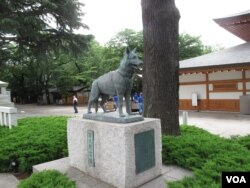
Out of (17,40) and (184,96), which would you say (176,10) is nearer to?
(184,96)

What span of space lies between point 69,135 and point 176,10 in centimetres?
397

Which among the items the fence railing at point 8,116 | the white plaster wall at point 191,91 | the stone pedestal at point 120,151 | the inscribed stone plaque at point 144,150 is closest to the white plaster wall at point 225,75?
the white plaster wall at point 191,91

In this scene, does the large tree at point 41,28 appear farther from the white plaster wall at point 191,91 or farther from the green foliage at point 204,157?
the green foliage at point 204,157

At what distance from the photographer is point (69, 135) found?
4824 millimetres

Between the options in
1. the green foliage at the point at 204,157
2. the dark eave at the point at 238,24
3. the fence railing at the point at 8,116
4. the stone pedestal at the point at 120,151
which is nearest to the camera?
the green foliage at the point at 204,157

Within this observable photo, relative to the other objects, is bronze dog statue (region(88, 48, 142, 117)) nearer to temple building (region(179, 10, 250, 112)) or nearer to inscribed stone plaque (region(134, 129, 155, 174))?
inscribed stone plaque (region(134, 129, 155, 174))

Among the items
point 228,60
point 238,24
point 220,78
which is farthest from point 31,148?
point 238,24

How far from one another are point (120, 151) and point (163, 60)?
118 inches

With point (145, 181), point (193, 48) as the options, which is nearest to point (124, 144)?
point (145, 181)

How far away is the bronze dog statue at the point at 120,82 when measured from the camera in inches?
148

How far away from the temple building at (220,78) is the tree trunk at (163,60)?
1022 centimetres

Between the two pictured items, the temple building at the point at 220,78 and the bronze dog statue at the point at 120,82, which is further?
the temple building at the point at 220,78

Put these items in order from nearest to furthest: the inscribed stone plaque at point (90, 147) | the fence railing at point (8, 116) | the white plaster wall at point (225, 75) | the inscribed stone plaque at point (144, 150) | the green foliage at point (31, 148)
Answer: the inscribed stone plaque at point (144, 150)
the inscribed stone plaque at point (90, 147)
the green foliage at point (31, 148)
the fence railing at point (8, 116)
the white plaster wall at point (225, 75)

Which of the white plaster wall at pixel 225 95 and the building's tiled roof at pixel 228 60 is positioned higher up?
the building's tiled roof at pixel 228 60
